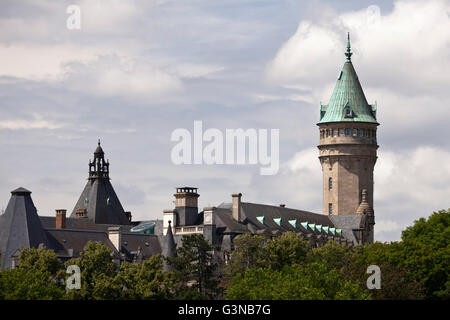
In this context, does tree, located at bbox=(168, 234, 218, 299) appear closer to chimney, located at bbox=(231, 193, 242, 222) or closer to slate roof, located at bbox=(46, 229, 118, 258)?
slate roof, located at bbox=(46, 229, 118, 258)

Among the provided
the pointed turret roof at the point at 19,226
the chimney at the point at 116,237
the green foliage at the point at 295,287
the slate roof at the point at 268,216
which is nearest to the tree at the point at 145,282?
the green foliage at the point at 295,287

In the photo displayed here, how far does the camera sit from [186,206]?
174250mm

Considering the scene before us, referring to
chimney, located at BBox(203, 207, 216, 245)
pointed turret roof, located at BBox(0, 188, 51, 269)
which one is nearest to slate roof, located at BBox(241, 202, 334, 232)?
chimney, located at BBox(203, 207, 216, 245)

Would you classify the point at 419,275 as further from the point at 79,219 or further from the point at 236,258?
the point at 79,219

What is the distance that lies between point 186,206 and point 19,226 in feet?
113

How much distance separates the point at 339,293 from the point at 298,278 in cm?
816

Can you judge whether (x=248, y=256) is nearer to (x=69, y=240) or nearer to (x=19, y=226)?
(x=69, y=240)

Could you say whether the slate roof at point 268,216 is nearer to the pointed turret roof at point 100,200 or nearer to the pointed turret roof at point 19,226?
the pointed turret roof at point 100,200

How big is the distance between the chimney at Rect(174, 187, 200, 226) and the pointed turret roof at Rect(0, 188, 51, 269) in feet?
98.1

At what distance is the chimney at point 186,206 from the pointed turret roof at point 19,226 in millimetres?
29890

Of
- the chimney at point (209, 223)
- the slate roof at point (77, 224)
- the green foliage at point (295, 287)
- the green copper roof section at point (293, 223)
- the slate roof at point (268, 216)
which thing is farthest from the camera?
the green copper roof section at point (293, 223)

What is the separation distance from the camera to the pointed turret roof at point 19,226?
143750 mm

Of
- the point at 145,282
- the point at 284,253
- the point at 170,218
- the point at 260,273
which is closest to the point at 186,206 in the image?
the point at 170,218

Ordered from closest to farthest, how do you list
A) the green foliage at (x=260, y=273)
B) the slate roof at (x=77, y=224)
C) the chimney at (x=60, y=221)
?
the green foliage at (x=260, y=273) → the chimney at (x=60, y=221) → the slate roof at (x=77, y=224)
